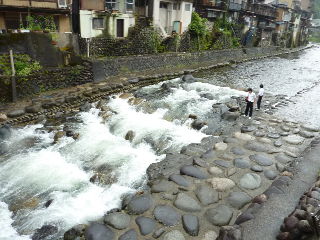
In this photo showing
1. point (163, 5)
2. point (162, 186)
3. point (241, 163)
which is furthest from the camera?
point (163, 5)

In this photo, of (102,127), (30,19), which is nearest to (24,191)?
(102,127)

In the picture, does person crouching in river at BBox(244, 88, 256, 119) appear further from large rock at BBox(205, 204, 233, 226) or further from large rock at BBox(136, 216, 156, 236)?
large rock at BBox(136, 216, 156, 236)

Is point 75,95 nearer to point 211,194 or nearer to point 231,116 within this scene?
point 231,116

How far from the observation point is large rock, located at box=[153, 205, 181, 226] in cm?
651

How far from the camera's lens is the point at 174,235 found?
6113mm

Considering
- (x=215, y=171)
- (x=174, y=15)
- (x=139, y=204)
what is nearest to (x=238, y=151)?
(x=215, y=171)

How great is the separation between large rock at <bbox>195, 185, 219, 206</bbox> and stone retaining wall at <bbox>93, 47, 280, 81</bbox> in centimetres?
1267

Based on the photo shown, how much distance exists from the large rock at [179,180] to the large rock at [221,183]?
0.70 metres

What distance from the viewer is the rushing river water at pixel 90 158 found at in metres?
7.43

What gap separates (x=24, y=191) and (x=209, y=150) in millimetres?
6423

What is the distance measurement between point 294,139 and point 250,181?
13.6 feet

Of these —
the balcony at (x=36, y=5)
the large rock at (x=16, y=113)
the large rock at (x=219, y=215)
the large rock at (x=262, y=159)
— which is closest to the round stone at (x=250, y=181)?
the large rock at (x=262, y=159)

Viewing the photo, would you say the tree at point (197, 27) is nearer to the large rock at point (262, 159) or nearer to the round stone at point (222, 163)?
the large rock at point (262, 159)

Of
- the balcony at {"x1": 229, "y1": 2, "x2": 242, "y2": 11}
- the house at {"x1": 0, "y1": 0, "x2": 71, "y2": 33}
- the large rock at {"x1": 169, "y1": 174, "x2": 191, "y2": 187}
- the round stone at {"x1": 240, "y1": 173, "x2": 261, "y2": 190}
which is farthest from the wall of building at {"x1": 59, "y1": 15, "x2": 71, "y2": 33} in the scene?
the balcony at {"x1": 229, "y1": 2, "x2": 242, "y2": 11}
